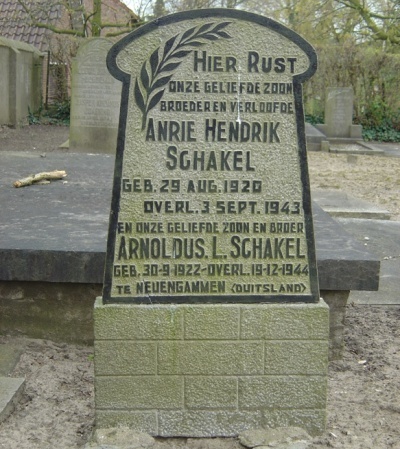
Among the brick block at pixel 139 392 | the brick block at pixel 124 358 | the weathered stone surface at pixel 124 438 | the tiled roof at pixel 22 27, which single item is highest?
the tiled roof at pixel 22 27

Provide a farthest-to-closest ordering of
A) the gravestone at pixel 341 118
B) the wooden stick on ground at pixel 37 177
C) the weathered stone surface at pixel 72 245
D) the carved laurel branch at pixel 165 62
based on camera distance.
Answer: the gravestone at pixel 341 118 < the wooden stick on ground at pixel 37 177 < the weathered stone surface at pixel 72 245 < the carved laurel branch at pixel 165 62

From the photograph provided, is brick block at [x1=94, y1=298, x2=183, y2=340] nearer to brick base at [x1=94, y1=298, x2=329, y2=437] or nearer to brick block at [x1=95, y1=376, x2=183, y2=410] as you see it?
brick base at [x1=94, y1=298, x2=329, y2=437]

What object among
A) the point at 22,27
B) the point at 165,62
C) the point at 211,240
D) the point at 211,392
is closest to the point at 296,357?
the point at 211,392

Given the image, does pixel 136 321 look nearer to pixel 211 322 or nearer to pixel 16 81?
pixel 211 322

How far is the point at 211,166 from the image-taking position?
2.92 metres

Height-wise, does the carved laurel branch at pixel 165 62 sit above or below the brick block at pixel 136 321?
above

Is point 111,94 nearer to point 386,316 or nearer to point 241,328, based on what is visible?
point 386,316

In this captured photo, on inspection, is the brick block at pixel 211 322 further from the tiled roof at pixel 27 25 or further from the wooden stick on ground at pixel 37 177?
the tiled roof at pixel 27 25

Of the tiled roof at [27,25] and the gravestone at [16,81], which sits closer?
the gravestone at [16,81]

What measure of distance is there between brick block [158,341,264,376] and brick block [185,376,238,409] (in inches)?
1.2

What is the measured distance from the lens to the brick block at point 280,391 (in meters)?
3.02

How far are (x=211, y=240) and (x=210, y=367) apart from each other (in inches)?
21.7

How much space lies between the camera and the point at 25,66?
21.7 m

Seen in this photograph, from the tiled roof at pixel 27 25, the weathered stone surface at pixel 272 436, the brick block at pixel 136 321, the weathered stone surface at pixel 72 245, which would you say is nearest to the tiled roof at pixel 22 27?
the tiled roof at pixel 27 25
